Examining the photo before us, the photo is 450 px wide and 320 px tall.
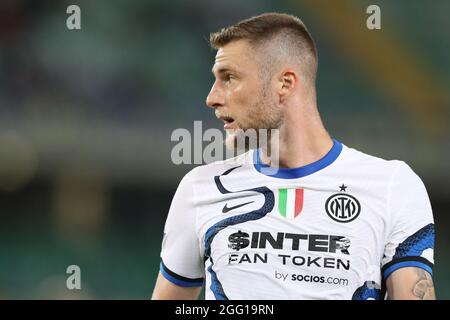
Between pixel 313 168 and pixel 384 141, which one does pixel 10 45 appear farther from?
pixel 313 168

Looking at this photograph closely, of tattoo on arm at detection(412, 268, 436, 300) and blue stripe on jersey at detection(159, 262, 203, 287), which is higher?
tattoo on arm at detection(412, 268, 436, 300)

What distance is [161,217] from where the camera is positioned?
7.77m

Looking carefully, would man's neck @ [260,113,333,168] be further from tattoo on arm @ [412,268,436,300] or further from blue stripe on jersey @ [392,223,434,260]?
tattoo on arm @ [412,268,436,300]

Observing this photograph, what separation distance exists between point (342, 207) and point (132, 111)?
5.03m

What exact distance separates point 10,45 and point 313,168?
5.55 meters

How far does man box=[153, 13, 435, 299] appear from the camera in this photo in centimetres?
280

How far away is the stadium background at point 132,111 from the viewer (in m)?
7.52

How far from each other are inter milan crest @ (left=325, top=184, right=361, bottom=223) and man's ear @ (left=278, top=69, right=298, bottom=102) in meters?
0.48

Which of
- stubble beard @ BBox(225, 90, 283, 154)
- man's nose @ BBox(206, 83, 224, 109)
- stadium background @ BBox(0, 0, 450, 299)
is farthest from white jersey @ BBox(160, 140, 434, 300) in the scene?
stadium background @ BBox(0, 0, 450, 299)

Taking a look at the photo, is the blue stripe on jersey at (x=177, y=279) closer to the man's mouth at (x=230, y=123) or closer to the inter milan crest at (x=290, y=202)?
the inter milan crest at (x=290, y=202)

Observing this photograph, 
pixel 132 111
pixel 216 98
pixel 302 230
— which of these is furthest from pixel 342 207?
pixel 132 111
